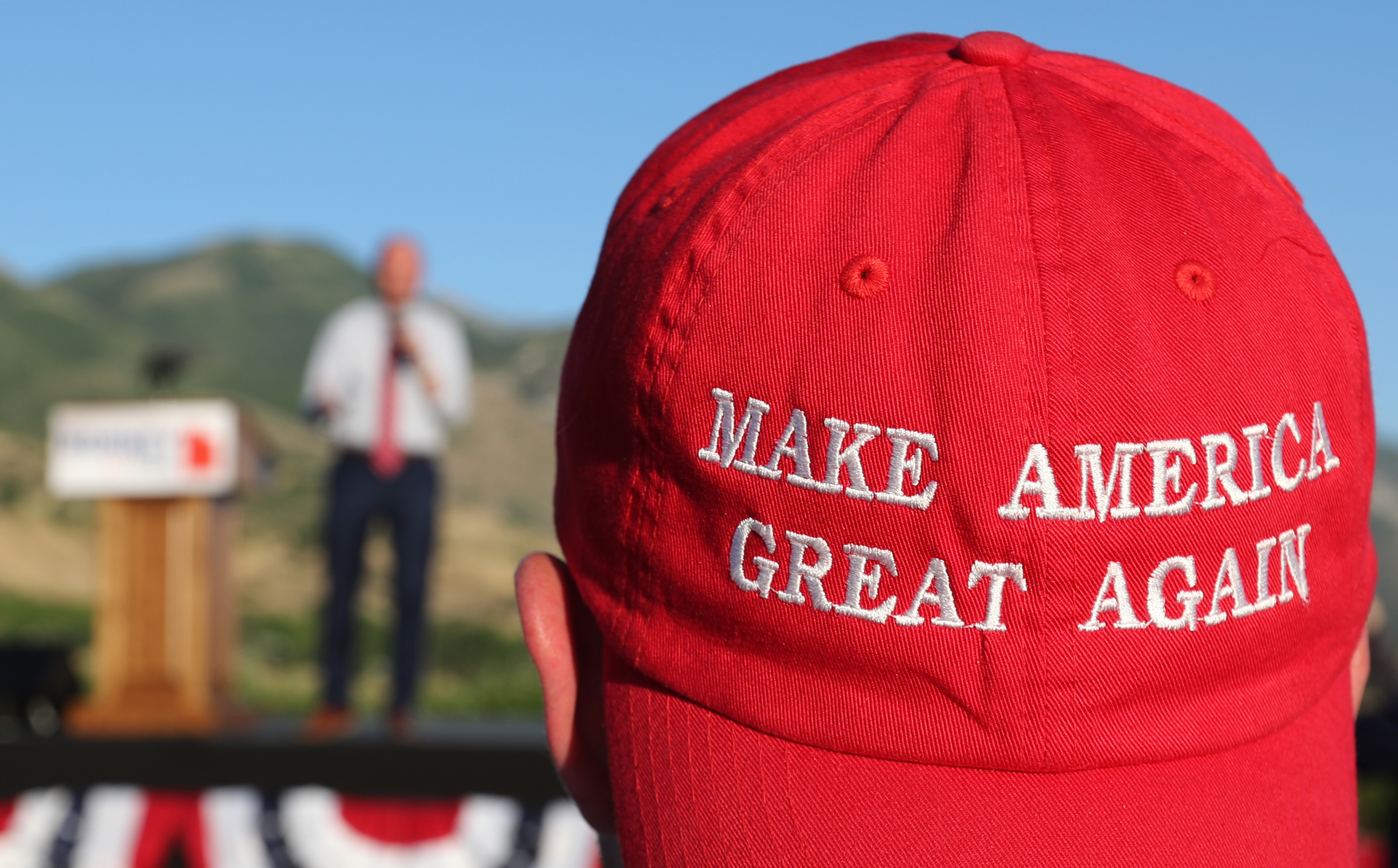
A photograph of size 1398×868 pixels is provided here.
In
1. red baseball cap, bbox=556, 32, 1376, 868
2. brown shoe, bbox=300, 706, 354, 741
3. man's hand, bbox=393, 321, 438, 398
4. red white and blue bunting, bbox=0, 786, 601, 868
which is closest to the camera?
red baseball cap, bbox=556, 32, 1376, 868

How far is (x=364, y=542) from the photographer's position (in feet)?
15.3

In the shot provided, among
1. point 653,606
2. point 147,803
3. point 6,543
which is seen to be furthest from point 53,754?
point 6,543

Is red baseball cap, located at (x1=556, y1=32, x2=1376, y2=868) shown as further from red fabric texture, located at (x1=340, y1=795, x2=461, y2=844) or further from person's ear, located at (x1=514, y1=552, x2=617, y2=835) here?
red fabric texture, located at (x1=340, y1=795, x2=461, y2=844)

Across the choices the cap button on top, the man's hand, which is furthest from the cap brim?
the man's hand

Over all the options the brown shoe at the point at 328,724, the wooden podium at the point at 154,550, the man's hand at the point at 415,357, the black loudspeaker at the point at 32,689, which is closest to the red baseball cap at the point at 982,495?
the brown shoe at the point at 328,724

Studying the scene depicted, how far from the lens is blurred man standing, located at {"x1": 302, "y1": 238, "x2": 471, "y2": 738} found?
14.9 feet

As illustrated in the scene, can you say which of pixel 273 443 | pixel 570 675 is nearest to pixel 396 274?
pixel 273 443

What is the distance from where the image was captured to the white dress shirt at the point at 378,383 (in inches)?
179

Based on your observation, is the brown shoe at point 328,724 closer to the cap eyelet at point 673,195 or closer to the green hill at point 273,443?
the green hill at point 273,443

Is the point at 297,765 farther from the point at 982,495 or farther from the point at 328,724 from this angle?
the point at 982,495

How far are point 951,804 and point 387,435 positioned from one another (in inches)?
157

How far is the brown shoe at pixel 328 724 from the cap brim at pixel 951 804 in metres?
3.61

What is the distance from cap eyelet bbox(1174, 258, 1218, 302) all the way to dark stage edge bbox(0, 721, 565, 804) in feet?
10.6

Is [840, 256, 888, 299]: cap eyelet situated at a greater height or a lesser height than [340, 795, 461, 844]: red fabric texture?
greater
